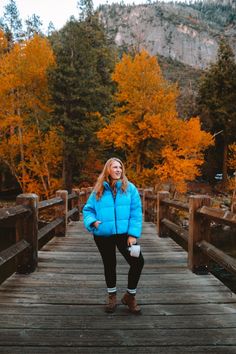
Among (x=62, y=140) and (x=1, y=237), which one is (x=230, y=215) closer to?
(x=1, y=237)

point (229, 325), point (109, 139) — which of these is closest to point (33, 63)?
point (109, 139)

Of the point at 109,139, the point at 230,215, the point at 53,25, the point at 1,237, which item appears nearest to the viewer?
the point at 230,215

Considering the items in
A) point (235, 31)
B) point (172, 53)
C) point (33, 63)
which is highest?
point (235, 31)

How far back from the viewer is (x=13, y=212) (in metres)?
4.39

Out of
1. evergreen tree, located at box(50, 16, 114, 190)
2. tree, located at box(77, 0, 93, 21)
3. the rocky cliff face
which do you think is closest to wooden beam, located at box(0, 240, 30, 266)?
evergreen tree, located at box(50, 16, 114, 190)

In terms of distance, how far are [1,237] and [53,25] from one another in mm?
64997

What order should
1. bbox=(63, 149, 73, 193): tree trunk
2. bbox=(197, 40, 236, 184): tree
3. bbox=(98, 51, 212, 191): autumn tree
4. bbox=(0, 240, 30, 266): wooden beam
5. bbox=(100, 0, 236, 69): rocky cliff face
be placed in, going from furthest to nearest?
bbox=(100, 0, 236, 69): rocky cliff face, bbox=(197, 40, 236, 184): tree, bbox=(63, 149, 73, 193): tree trunk, bbox=(98, 51, 212, 191): autumn tree, bbox=(0, 240, 30, 266): wooden beam

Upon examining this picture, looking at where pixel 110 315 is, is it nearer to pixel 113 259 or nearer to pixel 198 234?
pixel 113 259

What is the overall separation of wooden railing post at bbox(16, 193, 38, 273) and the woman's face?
1.86 meters

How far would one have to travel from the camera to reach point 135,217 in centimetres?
371

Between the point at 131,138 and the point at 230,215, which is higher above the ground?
the point at 131,138

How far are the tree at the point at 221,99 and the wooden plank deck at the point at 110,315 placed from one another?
110ft

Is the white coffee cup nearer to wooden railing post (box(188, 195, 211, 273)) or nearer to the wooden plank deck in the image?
the wooden plank deck

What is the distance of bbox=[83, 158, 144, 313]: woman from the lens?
366 cm
